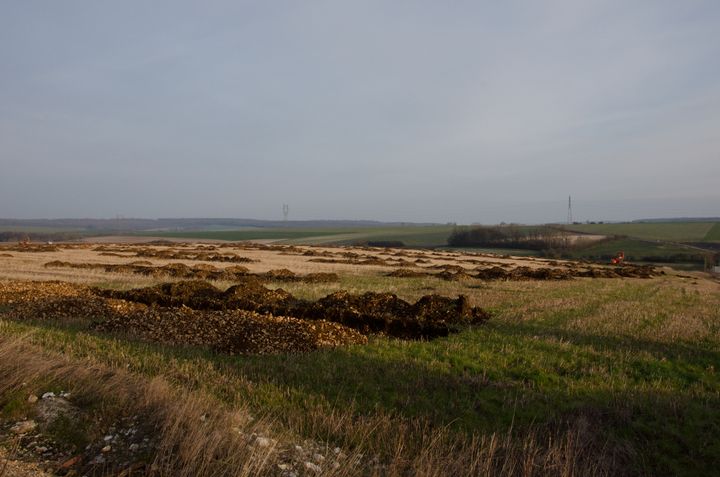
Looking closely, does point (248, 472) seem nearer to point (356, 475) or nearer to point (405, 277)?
point (356, 475)

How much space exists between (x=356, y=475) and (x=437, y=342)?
24.4 feet

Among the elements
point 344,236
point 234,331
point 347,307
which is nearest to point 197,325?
point 234,331

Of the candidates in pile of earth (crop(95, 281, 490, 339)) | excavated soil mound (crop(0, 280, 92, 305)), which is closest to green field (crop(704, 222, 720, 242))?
pile of earth (crop(95, 281, 490, 339))

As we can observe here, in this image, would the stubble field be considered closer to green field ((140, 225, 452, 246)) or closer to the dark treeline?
the dark treeline

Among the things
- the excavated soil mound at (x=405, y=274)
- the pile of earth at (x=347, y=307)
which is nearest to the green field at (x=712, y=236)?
the excavated soil mound at (x=405, y=274)

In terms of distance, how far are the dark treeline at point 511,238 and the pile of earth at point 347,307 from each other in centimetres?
7222

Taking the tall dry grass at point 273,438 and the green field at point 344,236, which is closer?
the tall dry grass at point 273,438

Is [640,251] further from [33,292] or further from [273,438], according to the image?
[273,438]

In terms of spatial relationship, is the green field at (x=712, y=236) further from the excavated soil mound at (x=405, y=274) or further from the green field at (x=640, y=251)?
the excavated soil mound at (x=405, y=274)

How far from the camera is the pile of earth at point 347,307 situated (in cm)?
1357

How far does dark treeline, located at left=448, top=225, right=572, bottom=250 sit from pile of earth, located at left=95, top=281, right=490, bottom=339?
237ft

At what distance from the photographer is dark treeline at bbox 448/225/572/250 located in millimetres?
86481

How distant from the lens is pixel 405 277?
3259 centimetres

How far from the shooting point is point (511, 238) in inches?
3834
